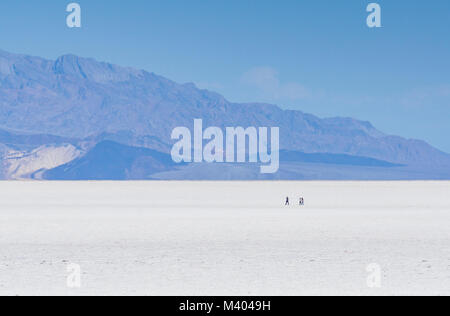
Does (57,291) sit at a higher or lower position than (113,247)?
lower

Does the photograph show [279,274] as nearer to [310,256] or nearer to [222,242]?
[310,256]

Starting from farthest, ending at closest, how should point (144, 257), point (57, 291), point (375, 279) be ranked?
point (144, 257) < point (375, 279) < point (57, 291)

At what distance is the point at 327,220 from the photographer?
85.0 ft

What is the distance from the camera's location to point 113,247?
17.5m
